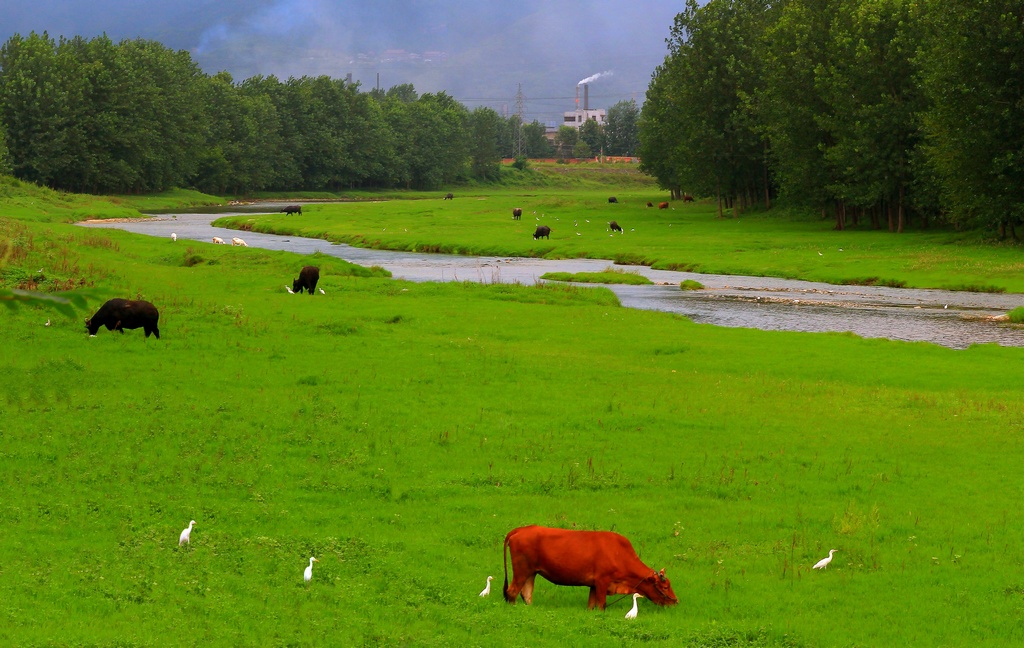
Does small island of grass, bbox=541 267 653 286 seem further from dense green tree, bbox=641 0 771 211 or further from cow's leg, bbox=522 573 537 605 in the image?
cow's leg, bbox=522 573 537 605

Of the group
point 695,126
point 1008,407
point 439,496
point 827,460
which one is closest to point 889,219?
point 695,126

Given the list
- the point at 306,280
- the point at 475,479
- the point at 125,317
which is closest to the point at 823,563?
the point at 475,479

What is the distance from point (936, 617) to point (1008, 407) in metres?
11.1

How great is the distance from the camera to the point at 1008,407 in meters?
19.6

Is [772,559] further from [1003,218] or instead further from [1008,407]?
[1003,218]

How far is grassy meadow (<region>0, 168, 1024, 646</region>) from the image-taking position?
9.63 metres

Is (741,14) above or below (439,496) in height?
above

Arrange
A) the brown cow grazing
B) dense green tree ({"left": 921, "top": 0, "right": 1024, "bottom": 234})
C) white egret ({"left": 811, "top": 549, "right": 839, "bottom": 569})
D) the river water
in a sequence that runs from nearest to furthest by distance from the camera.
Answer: the brown cow grazing < white egret ({"left": 811, "top": 549, "right": 839, "bottom": 569}) < the river water < dense green tree ({"left": 921, "top": 0, "right": 1024, "bottom": 234})

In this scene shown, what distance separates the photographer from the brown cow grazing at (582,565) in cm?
961

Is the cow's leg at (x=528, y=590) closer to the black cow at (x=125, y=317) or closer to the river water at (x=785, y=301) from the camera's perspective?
the black cow at (x=125, y=317)

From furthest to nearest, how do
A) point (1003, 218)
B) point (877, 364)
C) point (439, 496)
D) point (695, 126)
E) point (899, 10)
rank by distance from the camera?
point (695, 126) < point (899, 10) < point (1003, 218) < point (877, 364) < point (439, 496)

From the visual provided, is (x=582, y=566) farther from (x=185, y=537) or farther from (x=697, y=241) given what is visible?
(x=697, y=241)

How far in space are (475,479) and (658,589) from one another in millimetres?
4869

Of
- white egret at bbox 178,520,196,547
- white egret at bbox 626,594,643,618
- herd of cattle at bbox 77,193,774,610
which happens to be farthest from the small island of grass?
A: white egret at bbox 626,594,643,618
